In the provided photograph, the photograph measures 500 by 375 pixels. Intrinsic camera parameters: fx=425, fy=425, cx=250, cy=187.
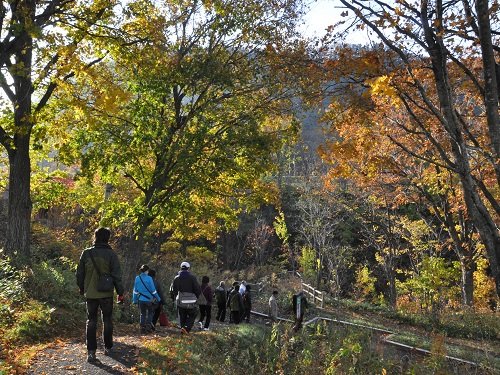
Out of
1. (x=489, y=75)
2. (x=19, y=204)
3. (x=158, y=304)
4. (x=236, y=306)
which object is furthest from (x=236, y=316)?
(x=489, y=75)

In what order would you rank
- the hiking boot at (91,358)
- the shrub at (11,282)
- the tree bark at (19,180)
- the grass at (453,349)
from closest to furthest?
the hiking boot at (91,358) → the shrub at (11,282) → the tree bark at (19,180) → the grass at (453,349)

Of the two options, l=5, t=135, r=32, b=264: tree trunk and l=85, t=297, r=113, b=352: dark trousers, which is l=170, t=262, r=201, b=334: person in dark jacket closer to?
l=85, t=297, r=113, b=352: dark trousers

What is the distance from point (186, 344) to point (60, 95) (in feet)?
23.8

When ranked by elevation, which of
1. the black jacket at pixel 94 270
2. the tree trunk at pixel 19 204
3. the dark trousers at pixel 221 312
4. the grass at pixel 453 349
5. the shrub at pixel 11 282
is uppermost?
the tree trunk at pixel 19 204

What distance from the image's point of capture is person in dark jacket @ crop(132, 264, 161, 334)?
9.37 m

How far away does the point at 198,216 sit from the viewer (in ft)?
48.2

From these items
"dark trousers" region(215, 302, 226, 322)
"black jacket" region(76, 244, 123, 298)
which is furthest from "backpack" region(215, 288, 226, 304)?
"black jacket" region(76, 244, 123, 298)

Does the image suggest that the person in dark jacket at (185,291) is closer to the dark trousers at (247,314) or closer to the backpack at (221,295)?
the backpack at (221,295)

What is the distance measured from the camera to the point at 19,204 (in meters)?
10.6

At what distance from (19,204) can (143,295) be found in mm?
4134

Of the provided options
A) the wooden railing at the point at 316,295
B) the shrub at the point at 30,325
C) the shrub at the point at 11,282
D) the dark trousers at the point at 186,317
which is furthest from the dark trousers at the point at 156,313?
the wooden railing at the point at 316,295

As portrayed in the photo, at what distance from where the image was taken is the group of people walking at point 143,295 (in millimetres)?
6051

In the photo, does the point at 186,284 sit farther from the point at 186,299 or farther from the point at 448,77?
the point at 448,77

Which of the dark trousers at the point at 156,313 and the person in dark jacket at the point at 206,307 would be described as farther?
the person in dark jacket at the point at 206,307
